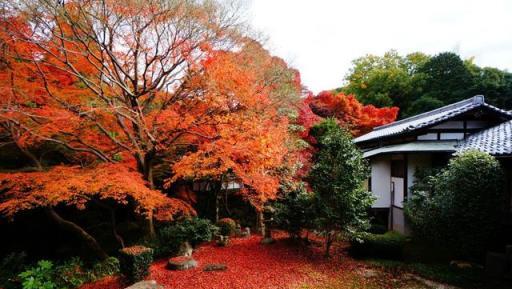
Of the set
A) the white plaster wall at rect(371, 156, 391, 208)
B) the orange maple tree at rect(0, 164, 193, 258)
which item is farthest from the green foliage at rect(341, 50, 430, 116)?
the orange maple tree at rect(0, 164, 193, 258)

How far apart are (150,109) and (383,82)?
27.1 m

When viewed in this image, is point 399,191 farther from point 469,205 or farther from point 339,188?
point 339,188

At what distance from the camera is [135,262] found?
7375mm

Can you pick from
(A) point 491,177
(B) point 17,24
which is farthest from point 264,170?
(B) point 17,24

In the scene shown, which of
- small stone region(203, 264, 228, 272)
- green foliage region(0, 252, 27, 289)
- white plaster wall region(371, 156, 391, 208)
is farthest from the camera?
white plaster wall region(371, 156, 391, 208)

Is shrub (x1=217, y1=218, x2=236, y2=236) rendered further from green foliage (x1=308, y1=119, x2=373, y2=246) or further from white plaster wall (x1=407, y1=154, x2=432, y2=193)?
white plaster wall (x1=407, y1=154, x2=432, y2=193)

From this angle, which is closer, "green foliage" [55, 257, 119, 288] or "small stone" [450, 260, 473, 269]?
"small stone" [450, 260, 473, 269]

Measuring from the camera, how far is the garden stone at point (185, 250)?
9633 mm

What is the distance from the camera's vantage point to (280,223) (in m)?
10.3

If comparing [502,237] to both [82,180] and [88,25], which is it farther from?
[88,25]

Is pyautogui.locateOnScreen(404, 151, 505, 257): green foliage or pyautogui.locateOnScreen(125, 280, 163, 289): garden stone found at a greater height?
pyautogui.locateOnScreen(404, 151, 505, 257): green foliage

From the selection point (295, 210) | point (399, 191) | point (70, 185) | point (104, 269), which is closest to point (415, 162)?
point (399, 191)

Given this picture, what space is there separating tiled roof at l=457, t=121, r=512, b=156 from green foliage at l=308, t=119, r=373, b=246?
3.94 meters

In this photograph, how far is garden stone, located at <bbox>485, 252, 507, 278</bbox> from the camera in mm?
7547
